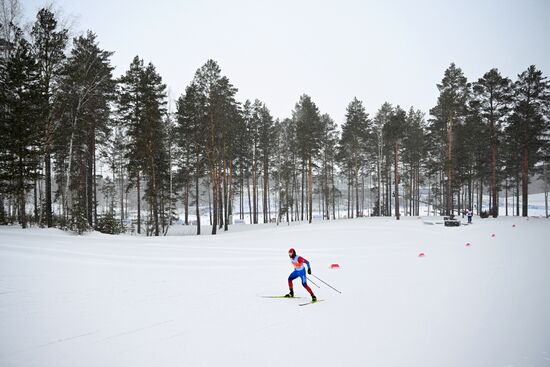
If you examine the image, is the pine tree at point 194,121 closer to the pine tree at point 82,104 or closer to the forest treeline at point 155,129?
the forest treeline at point 155,129

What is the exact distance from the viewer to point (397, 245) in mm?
18078

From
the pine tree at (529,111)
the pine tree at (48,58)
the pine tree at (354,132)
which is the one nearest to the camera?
the pine tree at (48,58)

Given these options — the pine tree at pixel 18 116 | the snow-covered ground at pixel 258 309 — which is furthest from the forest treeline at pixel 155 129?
the snow-covered ground at pixel 258 309

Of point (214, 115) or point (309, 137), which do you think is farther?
point (309, 137)

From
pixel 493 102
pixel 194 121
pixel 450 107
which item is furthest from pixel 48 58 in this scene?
pixel 493 102

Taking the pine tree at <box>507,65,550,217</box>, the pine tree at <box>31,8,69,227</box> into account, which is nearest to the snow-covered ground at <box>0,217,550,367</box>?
the pine tree at <box>31,8,69,227</box>

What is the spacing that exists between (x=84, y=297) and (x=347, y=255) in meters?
12.6

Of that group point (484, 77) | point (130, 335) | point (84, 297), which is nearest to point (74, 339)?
point (130, 335)

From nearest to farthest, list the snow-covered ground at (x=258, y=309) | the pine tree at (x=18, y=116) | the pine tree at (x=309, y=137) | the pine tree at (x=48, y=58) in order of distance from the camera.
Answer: the snow-covered ground at (x=258, y=309) → the pine tree at (x=18, y=116) → the pine tree at (x=48, y=58) → the pine tree at (x=309, y=137)

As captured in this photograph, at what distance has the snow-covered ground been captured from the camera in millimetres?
4723

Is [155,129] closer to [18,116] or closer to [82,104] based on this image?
[82,104]

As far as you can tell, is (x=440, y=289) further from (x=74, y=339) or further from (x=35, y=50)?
(x=35, y=50)

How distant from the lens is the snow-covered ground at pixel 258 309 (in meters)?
4.72

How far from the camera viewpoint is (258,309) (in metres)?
7.16
